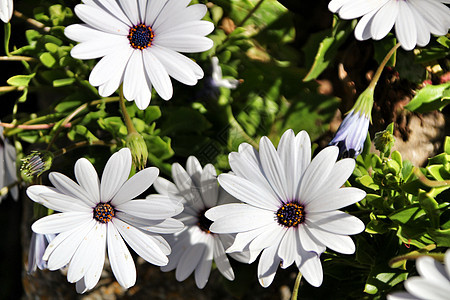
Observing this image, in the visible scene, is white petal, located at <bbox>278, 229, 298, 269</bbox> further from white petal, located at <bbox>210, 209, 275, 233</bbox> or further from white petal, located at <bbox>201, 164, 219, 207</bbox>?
white petal, located at <bbox>201, 164, 219, 207</bbox>

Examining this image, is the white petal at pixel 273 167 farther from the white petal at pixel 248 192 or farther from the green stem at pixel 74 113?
the green stem at pixel 74 113

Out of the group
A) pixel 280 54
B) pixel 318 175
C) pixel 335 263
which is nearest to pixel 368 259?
pixel 335 263

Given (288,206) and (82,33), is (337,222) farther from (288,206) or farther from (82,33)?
(82,33)

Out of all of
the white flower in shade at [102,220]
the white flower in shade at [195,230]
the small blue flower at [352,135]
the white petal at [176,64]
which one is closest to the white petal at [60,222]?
the white flower in shade at [102,220]

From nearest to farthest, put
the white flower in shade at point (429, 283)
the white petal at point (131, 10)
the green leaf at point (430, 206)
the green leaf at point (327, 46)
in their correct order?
1. the white flower in shade at point (429, 283)
2. the green leaf at point (430, 206)
3. the white petal at point (131, 10)
4. the green leaf at point (327, 46)

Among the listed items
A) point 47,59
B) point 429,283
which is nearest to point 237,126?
point 47,59

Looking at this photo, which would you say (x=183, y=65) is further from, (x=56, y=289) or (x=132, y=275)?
(x=56, y=289)
